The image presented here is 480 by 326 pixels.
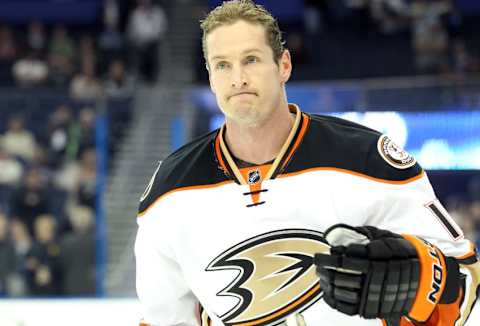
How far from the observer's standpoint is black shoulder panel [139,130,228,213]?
89.7 inches

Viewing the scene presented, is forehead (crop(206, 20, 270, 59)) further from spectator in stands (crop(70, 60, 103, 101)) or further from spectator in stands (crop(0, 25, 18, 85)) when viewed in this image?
spectator in stands (crop(0, 25, 18, 85))

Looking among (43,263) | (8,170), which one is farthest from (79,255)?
(8,170)

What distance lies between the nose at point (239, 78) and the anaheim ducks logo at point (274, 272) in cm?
38

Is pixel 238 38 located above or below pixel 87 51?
below

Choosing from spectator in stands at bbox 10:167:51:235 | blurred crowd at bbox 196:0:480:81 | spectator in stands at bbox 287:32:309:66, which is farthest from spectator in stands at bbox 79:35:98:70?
spectator in stands at bbox 10:167:51:235

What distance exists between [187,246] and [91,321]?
1.65 m

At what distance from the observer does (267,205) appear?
2193mm

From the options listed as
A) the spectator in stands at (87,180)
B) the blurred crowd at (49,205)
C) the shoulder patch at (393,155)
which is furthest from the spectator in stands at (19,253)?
the shoulder patch at (393,155)

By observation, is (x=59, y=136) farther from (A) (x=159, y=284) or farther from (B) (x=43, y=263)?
(A) (x=159, y=284)

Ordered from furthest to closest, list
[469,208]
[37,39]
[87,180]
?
1. [37,39]
2. [87,180]
3. [469,208]

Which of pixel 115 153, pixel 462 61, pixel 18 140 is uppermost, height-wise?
pixel 462 61

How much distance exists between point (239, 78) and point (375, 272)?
23.4 inches

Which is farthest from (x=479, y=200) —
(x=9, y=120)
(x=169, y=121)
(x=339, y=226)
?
(x=339, y=226)

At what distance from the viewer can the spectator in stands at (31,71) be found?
916 centimetres
